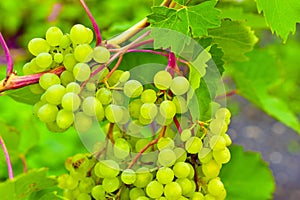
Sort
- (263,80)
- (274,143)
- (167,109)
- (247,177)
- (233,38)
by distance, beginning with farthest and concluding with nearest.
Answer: (274,143)
(263,80)
(247,177)
(233,38)
(167,109)

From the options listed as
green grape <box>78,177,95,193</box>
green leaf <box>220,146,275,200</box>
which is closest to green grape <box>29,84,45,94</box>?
green grape <box>78,177,95,193</box>

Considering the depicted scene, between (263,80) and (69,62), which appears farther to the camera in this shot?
(263,80)

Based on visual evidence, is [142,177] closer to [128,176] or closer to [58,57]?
[128,176]

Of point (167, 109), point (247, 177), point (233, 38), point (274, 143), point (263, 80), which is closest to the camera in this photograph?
point (167, 109)

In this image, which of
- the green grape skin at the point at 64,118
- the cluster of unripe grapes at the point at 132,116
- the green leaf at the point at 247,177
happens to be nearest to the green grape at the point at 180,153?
the cluster of unripe grapes at the point at 132,116

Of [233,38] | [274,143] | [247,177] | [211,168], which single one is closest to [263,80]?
[247,177]

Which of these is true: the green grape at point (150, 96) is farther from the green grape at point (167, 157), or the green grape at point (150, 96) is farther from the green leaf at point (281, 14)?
the green leaf at point (281, 14)

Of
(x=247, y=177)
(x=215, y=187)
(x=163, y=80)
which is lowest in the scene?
(x=247, y=177)
